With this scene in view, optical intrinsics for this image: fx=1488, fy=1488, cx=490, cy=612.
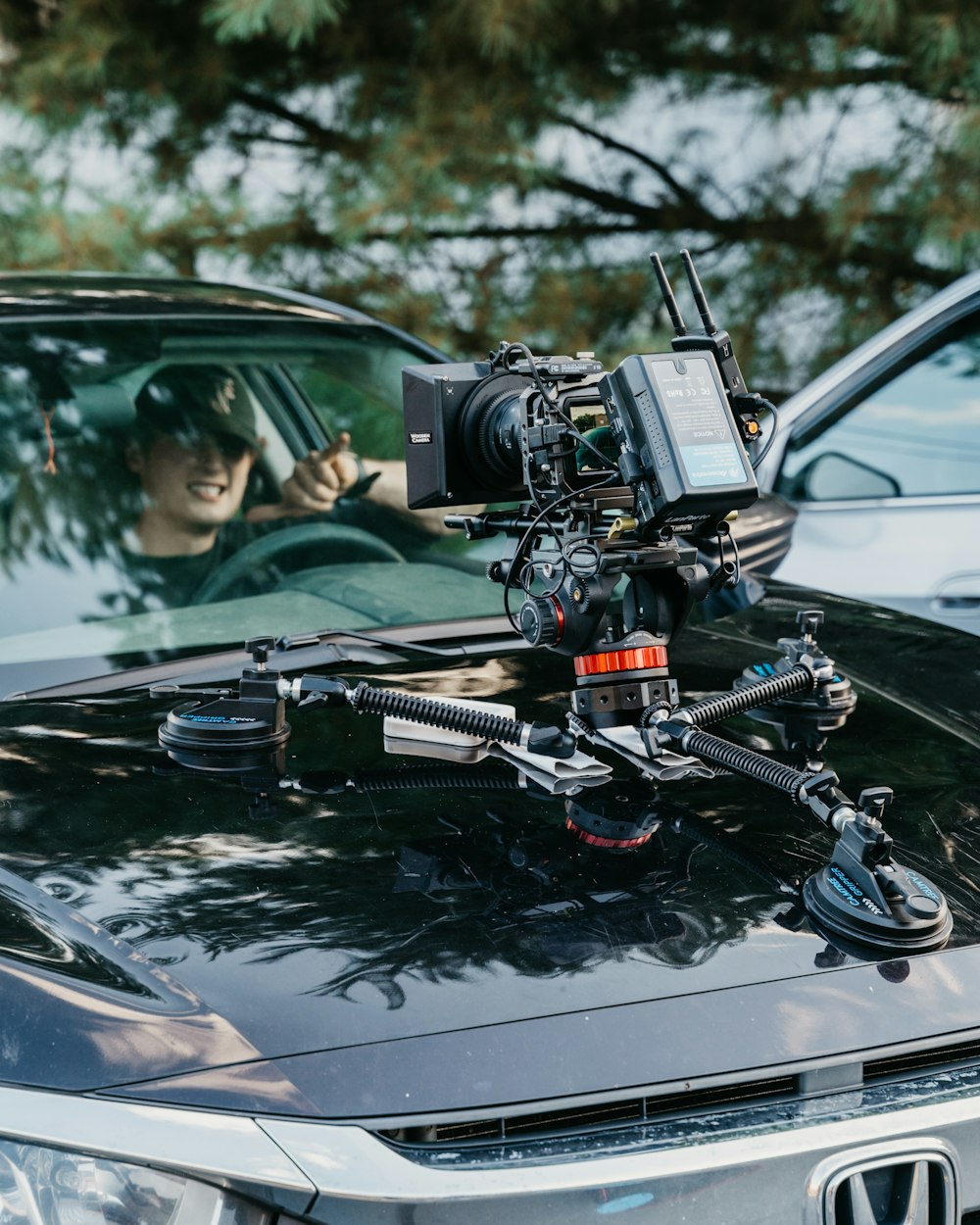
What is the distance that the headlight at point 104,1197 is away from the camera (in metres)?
1.24

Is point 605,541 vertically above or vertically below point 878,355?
below

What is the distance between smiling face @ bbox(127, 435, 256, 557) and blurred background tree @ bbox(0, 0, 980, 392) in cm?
318

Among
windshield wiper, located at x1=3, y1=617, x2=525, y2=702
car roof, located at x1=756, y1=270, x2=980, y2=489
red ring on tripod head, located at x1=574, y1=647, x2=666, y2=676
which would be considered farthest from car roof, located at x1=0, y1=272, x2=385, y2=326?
red ring on tripod head, located at x1=574, y1=647, x2=666, y2=676

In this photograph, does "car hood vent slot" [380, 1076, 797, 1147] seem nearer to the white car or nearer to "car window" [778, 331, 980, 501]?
the white car

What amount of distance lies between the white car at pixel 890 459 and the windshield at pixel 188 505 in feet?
4.02

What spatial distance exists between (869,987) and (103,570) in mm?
1461

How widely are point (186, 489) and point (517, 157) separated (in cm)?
355

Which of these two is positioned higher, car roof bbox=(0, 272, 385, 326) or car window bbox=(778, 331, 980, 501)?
car roof bbox=(0, 272, 385, 326)

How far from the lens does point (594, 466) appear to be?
1847 millimetres

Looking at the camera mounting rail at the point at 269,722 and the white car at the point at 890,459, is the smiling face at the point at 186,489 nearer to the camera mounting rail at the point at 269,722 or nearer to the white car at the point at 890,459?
the camera mounting rail at the point at 269,722

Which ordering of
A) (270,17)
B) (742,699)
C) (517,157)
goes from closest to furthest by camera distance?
(742,699), (270,17), (517,157)

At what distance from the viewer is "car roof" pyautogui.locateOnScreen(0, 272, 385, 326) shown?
273 centimetres

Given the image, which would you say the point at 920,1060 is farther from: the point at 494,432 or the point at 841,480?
the point at 841,480

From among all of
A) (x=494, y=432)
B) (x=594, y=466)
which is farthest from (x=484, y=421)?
(x=594, y=466)
